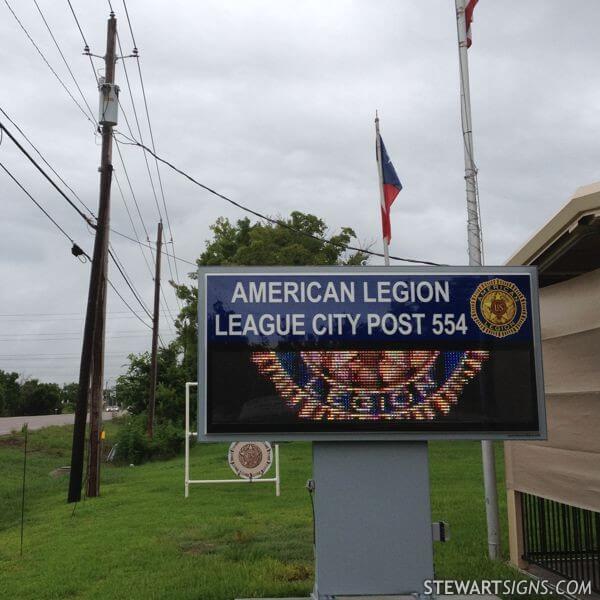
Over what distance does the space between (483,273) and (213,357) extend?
8.84 ft

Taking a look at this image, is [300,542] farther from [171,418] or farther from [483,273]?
[171,418]

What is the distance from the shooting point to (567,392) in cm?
870

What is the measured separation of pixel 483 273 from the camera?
759 centimetres

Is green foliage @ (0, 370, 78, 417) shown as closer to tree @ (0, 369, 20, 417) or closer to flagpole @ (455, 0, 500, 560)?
tree @ (0, 369, 20, 417)

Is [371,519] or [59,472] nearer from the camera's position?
[371,519]

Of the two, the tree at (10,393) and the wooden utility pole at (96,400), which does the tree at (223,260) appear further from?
the tree at (10,393)

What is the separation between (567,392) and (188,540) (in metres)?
6.09

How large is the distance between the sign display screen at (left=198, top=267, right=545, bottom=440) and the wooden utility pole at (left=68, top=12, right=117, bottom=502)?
477 inches

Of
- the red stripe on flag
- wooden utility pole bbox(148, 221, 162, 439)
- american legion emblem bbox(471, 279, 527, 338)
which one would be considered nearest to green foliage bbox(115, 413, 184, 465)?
wooden utility pole bbox(148, 221, 162, 439)

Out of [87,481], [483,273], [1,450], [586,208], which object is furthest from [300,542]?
[1,450]

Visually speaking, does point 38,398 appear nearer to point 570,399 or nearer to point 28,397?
point 28,397

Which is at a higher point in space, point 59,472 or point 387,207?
point 387,207

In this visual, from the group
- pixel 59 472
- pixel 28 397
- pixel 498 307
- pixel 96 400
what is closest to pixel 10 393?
pixel 28 397

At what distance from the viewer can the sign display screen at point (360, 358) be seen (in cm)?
720
